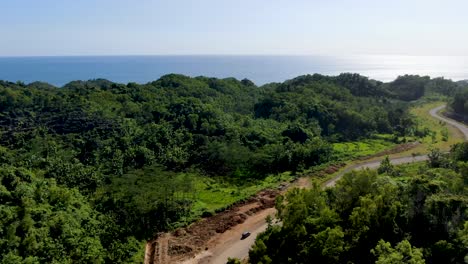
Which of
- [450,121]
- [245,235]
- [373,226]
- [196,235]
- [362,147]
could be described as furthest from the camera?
[450,121]

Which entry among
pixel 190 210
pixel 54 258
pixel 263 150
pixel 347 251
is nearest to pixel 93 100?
pixel 263 150

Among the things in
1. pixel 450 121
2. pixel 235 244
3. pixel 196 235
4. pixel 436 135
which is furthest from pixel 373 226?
pixel 450 121

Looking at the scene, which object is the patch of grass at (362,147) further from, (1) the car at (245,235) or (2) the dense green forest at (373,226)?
(2) the dense green forest at (373,226)

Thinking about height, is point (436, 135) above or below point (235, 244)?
above

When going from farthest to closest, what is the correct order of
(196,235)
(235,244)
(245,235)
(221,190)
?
1. (221,190)
2. (196,235)
3. (245,235)
4. (235,244)

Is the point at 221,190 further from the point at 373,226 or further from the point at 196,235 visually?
the point at 373,226

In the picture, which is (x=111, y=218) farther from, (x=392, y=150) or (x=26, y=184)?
(x=392, y=150)

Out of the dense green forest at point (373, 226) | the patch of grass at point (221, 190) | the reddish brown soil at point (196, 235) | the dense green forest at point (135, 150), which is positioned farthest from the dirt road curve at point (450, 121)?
the dense green forest at point (373, 226)

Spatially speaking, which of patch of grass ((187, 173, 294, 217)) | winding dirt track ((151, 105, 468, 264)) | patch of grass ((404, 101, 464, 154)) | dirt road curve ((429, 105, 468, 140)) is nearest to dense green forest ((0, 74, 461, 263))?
patch of grass ((187, 173, 294, 217))
